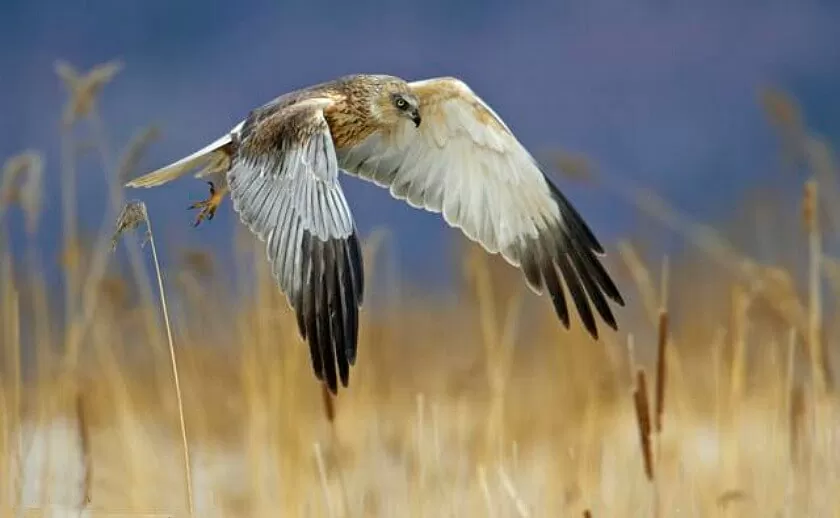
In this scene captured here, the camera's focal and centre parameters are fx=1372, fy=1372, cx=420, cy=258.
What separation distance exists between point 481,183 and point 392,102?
1.15 ft

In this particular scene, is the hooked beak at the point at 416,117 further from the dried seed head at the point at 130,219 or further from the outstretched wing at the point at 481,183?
the dried seed head at the point at 130,219

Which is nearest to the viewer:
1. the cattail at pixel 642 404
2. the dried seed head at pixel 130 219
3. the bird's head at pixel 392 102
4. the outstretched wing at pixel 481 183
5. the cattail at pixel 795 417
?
the dried seed head at pixel 130 219

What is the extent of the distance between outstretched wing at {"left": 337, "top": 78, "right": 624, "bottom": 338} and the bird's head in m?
0.14

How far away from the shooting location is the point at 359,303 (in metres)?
2.17

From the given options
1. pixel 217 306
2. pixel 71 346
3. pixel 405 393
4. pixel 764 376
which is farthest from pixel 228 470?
pixel 71 346

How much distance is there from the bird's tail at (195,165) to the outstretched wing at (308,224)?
0.93 feet

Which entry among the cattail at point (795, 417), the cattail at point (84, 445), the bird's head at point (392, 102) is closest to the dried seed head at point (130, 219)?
the cattail at point (84, 445)

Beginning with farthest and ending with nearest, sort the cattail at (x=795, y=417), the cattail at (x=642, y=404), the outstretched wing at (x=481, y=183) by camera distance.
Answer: the outstretched wing at (x=481, y=183), the cattail at (x=795, y=417), the cattail at (x=642, y=404)

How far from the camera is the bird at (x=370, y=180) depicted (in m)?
2.23

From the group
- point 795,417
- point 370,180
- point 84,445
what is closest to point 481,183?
point 370,180

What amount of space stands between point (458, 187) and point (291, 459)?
798mm

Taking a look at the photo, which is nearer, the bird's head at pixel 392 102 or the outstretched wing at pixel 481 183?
the bird's head at pixel 392 102

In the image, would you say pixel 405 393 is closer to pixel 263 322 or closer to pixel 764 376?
pixel 764 376

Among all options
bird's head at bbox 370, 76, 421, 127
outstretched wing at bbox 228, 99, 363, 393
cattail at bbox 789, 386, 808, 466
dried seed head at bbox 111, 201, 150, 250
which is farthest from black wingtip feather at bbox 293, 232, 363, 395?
cattail at bbox 789, 386, 808, 466
